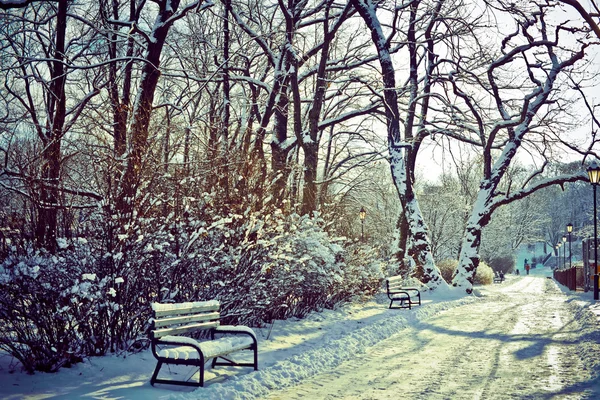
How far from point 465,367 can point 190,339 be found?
4068mm

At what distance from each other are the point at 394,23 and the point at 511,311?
34.2 ft

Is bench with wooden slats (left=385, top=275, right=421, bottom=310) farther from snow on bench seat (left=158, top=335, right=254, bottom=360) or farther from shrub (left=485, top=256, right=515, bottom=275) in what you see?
shrub (left=485, top=256, right=515, bottom=275)

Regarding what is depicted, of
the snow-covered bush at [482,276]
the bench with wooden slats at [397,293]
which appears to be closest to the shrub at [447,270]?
the snow-covered bush at [482,276]

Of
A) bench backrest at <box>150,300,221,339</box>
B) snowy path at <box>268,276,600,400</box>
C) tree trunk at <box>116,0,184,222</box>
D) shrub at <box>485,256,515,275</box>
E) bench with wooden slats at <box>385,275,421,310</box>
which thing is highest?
tree trunk at <box>116,0,184,222</box>

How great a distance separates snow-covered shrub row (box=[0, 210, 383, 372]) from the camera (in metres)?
6.35

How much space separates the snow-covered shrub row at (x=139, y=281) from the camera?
635cm

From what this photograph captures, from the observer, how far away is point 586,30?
717 inches

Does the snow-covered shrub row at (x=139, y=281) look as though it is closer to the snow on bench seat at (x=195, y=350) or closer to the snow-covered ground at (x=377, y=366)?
the snow-covered ground at (x=377, y=366)

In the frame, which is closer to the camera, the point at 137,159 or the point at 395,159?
the point at 137,159

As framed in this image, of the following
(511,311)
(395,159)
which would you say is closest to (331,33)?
(395,159)

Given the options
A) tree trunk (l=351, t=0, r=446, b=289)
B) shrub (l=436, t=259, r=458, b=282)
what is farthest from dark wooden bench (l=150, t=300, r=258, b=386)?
shrub (l=436, t=259, r=458, b=282)

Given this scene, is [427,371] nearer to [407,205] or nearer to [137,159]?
[137,159]

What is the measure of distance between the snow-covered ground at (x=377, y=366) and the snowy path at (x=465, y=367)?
0.01 metres

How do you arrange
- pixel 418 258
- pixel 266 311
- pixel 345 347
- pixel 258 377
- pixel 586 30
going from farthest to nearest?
pixel 418 258 → pixel 586 30 → pixel 266 311 → pixel 345 347 → pixel 258 377
